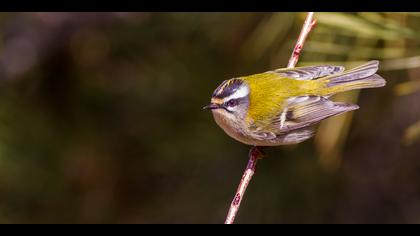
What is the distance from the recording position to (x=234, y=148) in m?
3.31

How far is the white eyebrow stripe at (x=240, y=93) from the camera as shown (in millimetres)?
2661

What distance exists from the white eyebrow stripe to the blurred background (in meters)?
0.32

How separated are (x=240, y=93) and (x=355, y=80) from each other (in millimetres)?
469

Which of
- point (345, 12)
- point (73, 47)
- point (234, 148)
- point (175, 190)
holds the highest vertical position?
point (345, 12)

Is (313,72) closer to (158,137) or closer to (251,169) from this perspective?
(251,169)

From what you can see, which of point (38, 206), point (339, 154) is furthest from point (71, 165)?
point (339, 154)

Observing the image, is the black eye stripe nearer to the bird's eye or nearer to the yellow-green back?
the bird's eye

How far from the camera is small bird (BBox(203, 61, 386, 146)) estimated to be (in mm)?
2770

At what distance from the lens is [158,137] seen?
3342mm

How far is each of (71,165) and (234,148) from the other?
0.79 metres

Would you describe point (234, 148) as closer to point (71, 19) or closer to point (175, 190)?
point (175, 190)

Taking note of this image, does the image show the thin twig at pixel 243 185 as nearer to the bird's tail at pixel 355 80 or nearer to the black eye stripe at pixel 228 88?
the black eye stripe at pixel 228 88

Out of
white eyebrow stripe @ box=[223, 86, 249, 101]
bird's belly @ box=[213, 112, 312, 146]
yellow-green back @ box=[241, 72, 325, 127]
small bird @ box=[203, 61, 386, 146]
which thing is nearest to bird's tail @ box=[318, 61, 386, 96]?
small bird @ box=[203, 61, 386, 146]

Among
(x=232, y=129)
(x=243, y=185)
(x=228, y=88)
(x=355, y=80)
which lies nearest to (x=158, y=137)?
(x=232, y=129)
